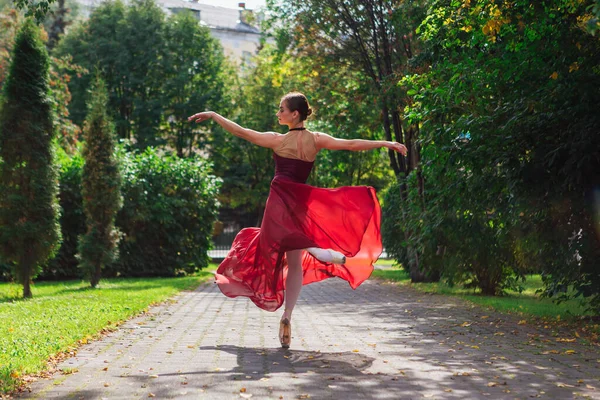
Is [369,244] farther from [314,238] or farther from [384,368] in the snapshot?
[384,368]

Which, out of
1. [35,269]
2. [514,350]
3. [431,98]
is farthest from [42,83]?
[514,350]

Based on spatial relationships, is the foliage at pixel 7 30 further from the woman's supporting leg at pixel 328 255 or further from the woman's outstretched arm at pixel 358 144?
the woman's supporting leg at pixel 328 255

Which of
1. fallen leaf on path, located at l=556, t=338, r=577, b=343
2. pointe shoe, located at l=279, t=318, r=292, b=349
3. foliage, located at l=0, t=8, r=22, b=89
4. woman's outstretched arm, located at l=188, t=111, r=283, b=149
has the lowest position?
fallen leaf on path, located at l=556, t=338, r=577, b=343

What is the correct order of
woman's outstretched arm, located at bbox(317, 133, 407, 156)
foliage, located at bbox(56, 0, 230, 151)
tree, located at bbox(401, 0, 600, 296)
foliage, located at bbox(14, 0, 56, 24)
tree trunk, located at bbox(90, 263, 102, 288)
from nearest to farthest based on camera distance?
woman's outstretched arm, located at bbox(317, 133, 407, 156) → foliage, located at bbox(14, 0, 56, 24) → tree, located at bbox(401, 0, 600, 296) → tree trunk, located at bbox(90, 263, 102, 288) → foliage, located at bbox(56, 0, 230, 151)

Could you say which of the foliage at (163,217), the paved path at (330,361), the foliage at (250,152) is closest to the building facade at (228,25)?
the foliage at (250,152)

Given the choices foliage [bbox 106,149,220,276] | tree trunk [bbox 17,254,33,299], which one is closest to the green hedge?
foliage [bbox 106,149,220,276]

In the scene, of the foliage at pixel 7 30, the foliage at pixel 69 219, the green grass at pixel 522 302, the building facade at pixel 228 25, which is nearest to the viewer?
the green grass at pixel 522 302

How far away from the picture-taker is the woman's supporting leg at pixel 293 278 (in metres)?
8.18

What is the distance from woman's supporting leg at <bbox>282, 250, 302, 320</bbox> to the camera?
26.8 ft

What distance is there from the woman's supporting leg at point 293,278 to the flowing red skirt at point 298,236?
0.39 ft

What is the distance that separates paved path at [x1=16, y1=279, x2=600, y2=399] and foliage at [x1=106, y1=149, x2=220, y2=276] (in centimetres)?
1242

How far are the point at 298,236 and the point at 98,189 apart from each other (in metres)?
11.9

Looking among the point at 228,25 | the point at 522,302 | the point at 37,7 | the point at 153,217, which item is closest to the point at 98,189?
the point at 153,217

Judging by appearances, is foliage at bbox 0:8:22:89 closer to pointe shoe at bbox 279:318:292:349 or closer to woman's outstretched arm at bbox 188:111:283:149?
woman's outstretched arm at bbox 188:111:283:149
